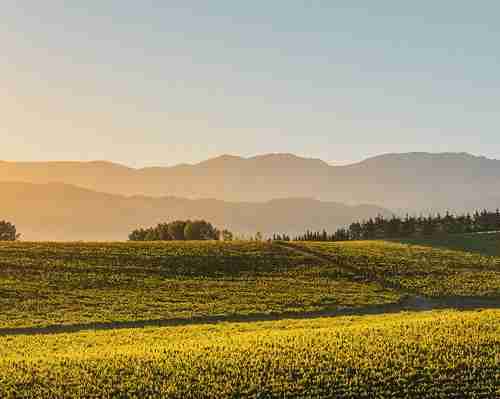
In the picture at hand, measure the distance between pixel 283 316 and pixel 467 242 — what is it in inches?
2250

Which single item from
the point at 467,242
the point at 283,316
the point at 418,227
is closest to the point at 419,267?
Result: the point at 467,242

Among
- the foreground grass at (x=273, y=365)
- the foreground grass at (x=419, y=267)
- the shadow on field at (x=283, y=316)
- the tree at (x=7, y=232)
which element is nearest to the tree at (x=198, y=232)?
the tree at (x=7, y=232)

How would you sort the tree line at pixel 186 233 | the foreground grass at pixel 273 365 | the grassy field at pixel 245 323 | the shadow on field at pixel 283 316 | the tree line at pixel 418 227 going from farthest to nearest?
the tree line at pixel 186 233, the tree line at pixel 418 227, the shadow on field at pixel 283 316, the grassy field at pixel 245 323, the foreground grass at pixel 273 365

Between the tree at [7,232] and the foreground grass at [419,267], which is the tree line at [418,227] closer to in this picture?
the foreground grass at [419,267]

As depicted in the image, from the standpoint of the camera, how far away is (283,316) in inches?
2042

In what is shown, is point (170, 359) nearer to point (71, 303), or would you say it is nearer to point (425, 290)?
point (71, 303)

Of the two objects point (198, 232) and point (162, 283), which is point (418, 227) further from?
point (162, 283)

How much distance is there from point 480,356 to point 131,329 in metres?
24.3

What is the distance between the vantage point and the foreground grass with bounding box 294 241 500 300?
6750cm

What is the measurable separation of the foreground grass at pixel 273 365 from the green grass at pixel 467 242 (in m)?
57.8

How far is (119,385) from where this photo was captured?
2719cm

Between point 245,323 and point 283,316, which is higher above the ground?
point 245,323

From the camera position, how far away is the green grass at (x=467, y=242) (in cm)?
9338

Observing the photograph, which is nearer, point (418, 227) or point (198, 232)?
point (418, 227)
